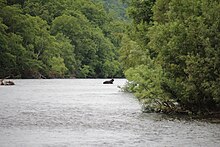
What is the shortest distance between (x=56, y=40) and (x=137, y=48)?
9488 centimetres

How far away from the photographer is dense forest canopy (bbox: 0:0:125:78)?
4550 inches

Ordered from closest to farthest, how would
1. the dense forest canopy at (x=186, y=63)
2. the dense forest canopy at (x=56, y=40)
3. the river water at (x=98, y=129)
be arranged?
the river water at (x=98, y=129) < the dense forest canopy at (x=186, y=63) < the dense forest canopy at (x=56, y=40)

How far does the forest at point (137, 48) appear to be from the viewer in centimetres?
3006

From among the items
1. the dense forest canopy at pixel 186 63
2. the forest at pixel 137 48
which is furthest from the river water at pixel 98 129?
the forest at pixel 137 48

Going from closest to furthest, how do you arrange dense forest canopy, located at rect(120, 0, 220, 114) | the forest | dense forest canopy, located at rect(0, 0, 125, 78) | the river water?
the river water, dense forest canopy, located at rect(120, 0, 220, 114), the forest, dense forest canopy, located at rect(0, 0, 125, 78)

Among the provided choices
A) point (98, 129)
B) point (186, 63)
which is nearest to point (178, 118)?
point (186, 63)

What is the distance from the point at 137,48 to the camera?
39312mm

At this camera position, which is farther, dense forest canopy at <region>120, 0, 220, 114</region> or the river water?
dense forest canopy at <region>120, 0, 220, 114</region>

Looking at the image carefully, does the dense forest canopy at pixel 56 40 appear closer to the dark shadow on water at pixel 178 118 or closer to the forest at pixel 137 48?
the forest at pixel 137 48

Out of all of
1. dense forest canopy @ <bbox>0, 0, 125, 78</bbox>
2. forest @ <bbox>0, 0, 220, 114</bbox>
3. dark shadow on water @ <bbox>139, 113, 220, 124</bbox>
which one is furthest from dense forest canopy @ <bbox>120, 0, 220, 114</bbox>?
dense forest canopy @ <bbox>0, 0, 125, 78</bbox>

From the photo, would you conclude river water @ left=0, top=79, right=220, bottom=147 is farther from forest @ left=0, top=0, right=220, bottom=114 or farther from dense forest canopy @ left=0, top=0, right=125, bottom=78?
dense forest canopy @ left=0, top=0, right=125, bottom=78

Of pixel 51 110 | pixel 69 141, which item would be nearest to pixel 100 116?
pixel 51 110

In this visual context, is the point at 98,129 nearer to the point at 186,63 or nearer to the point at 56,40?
the point at 186,63

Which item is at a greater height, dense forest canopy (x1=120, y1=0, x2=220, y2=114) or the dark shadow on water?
dense forest canopy (x1=120, y1=0, x2=220, y2=114)
